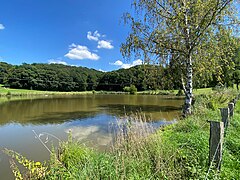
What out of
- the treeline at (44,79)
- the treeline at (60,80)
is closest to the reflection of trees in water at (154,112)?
the treeline at (60,80)

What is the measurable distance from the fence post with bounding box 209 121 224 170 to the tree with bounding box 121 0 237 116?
6.51 metres

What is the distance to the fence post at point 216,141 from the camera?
295 centimetres

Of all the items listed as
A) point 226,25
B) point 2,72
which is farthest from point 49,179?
point 2,72

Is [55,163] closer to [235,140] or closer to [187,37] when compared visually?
[235,140]

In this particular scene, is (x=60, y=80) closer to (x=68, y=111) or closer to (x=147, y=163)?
(x=68, y=111)

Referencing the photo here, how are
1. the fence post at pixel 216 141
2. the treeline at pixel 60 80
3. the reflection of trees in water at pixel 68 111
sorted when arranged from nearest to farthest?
1. the fence post at pixel 216 141
2. the reflection of trees in water at pixel 68 111
3. the treeline at pixel 60 80

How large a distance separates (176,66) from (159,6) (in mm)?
3342

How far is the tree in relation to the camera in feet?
29.1

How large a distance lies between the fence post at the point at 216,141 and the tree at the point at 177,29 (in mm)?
6506

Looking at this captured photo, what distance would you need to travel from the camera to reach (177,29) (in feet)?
31.8

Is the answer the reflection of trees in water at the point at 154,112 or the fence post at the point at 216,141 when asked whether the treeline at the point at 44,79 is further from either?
the fence post at the point at 216,141

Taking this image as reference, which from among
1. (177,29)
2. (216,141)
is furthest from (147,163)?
(177,29)

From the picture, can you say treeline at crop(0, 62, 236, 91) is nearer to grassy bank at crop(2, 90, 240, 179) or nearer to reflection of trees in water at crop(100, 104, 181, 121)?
reflection of trees in water at crop(100, 104, 181, 121)

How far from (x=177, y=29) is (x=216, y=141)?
304 inches
